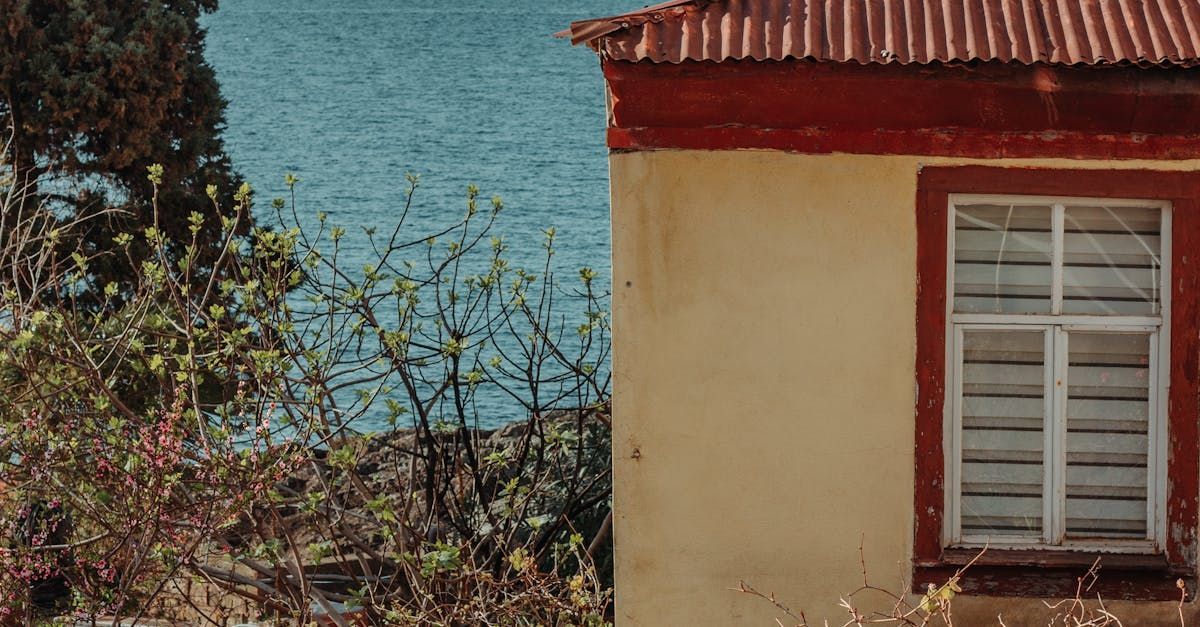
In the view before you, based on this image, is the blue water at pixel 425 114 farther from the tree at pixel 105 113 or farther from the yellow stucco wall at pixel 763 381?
the yellow stucco wall at pixel 763 381

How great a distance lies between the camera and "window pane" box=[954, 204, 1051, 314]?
6082 mm

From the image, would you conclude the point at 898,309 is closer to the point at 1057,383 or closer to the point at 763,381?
the point at 763,381

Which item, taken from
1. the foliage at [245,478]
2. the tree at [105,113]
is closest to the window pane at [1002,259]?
the foliage at [245,478]

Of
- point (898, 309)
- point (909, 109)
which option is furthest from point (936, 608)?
point (909, 109)

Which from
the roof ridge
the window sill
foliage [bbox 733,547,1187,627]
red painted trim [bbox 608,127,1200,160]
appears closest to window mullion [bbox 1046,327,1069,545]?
the window sill

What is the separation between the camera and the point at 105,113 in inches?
634

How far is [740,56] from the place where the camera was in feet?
18.8

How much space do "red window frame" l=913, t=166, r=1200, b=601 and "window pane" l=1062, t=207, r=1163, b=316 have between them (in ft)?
0.43

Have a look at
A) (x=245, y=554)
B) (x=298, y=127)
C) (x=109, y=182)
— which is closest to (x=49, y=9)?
(x=109, y=182)

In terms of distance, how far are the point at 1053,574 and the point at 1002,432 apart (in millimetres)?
638

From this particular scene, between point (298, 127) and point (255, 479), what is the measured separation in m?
48.6

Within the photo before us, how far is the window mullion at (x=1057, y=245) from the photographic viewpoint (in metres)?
6.07

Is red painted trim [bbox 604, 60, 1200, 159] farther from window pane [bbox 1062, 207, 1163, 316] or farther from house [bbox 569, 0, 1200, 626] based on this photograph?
window pane [bbox 1062, 207, 1163, 316]

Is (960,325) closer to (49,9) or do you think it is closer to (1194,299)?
(1194,299)
